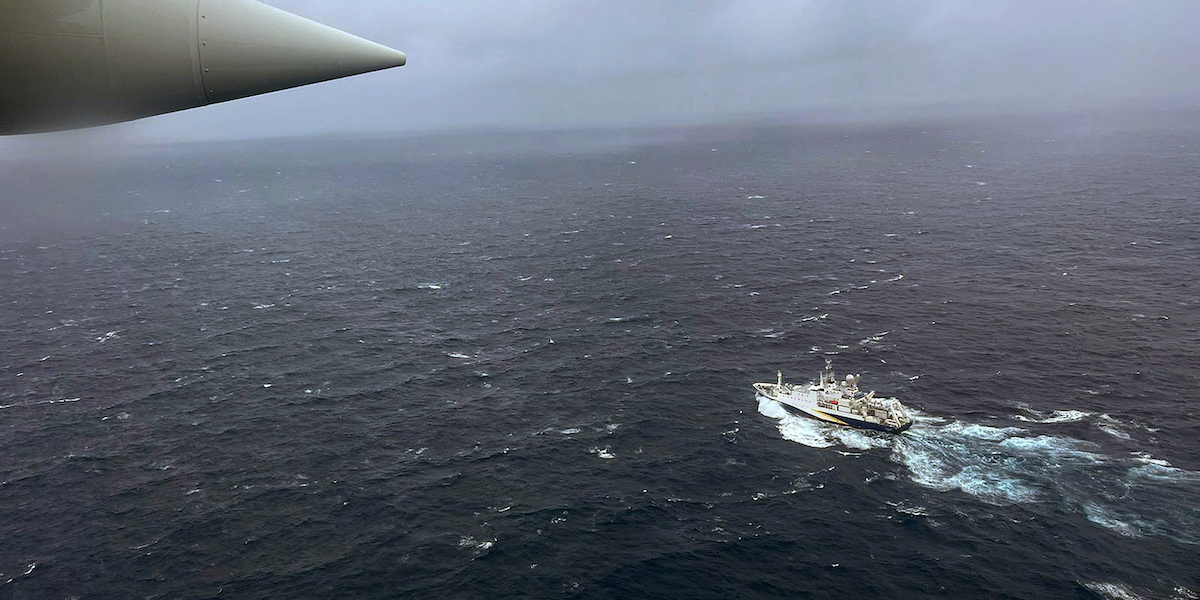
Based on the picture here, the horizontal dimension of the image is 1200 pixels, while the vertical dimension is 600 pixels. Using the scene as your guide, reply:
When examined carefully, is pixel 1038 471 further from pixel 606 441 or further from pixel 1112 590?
pixel 606 441

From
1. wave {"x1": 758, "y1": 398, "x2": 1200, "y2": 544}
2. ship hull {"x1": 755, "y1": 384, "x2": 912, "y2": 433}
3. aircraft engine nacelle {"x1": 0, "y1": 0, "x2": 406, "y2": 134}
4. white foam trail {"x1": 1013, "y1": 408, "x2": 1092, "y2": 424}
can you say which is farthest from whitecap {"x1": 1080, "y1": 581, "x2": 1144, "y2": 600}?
aircraft engine nacelle {"x1": 0, "y1": 0, "x2": 406, "y2": 134}

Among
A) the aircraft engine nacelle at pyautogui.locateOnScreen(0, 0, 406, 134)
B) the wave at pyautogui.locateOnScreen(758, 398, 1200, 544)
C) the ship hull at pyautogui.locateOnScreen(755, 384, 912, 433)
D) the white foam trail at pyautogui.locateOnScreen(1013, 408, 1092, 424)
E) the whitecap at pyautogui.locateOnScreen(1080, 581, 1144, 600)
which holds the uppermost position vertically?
the aircraft engine nacelle at pyautogui.locateOnScreen(0, 0, 406, 134)

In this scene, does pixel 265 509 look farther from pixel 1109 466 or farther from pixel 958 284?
pixel 958 284

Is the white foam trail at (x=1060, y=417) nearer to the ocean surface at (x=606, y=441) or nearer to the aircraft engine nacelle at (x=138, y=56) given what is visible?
the ocean surface at (x=606, y=441)

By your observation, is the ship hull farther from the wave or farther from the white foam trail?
the white foam trail

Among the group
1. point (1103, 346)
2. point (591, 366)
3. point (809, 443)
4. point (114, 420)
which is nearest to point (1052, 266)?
point (1103, 346)

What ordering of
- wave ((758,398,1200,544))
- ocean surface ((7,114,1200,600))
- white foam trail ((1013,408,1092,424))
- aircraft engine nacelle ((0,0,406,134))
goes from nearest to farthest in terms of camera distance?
aircraft engine nacelle ((0,0,406,134)), ocean surface ((7,114,1200,600)), wave ((758,398,1200,544)), white foam trail ((1013,408,1092,424))

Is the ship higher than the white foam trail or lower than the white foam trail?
higher

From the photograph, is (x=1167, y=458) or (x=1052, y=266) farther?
(x=1052, y=266)

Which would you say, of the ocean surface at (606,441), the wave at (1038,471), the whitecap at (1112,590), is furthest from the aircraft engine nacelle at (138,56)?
the wave at (1038,471)
